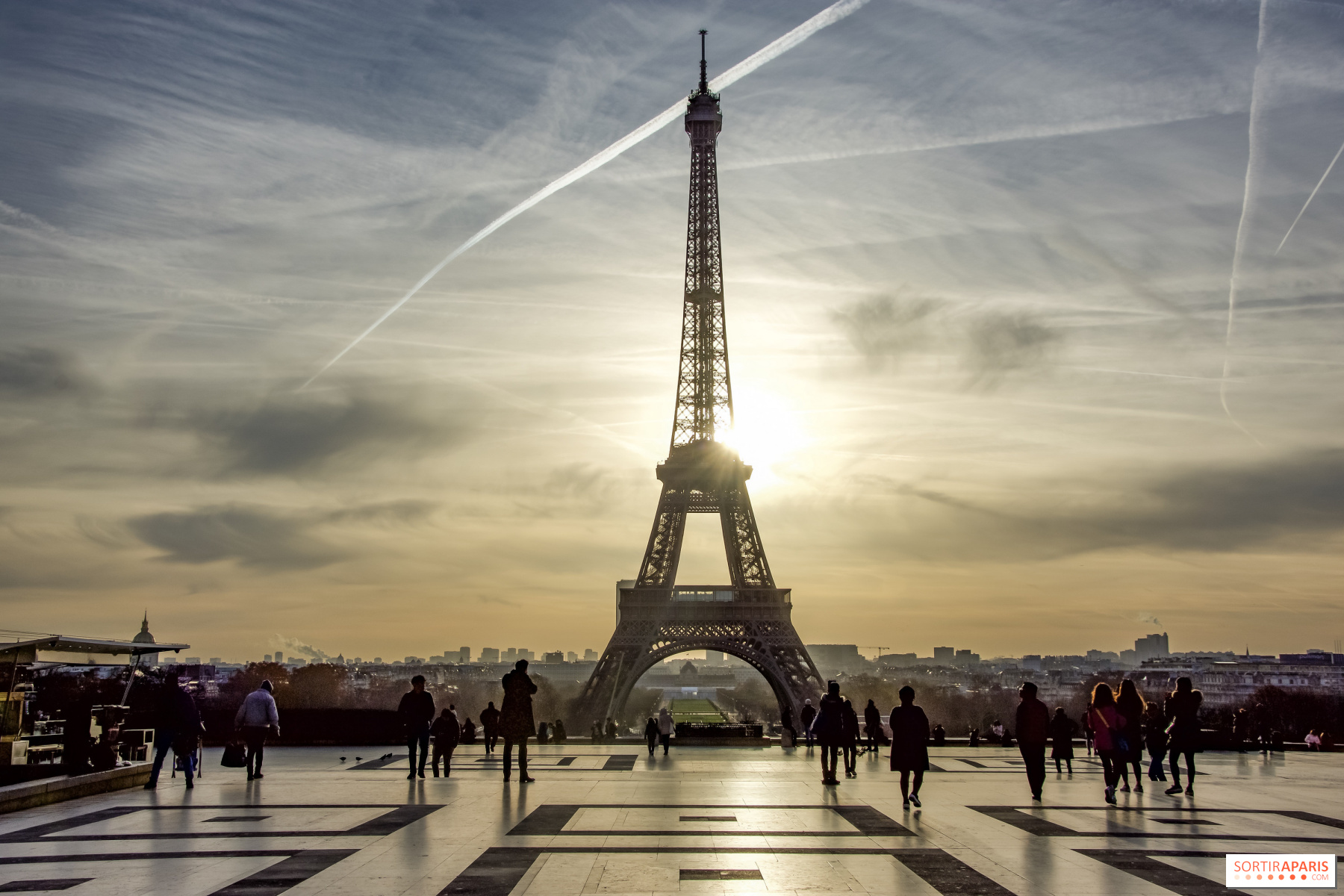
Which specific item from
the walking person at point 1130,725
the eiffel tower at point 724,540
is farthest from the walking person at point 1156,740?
the eiffel tower at point 724,540

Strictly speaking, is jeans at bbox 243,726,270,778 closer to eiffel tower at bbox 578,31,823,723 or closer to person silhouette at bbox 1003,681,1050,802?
person silhouette at bbox 1003,681,1050,802

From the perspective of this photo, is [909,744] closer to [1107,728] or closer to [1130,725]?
[1107,728]

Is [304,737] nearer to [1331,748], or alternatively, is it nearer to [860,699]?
[1331,748]

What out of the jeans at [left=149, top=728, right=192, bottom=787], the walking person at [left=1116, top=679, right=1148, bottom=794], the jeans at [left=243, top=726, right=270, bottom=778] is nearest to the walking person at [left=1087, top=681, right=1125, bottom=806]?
the walking person at [left=1116, top=679, right=1148, bottom=794]

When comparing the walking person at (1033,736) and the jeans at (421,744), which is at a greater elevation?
the walking person at (1033,736)

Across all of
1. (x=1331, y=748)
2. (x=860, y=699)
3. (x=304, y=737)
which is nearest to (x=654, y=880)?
(x=304, y=737)

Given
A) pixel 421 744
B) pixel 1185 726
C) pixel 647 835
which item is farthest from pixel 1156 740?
pixel 421 744

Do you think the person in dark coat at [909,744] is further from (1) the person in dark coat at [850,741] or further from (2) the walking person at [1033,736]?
(1) the person in dark coat at [850,741]
